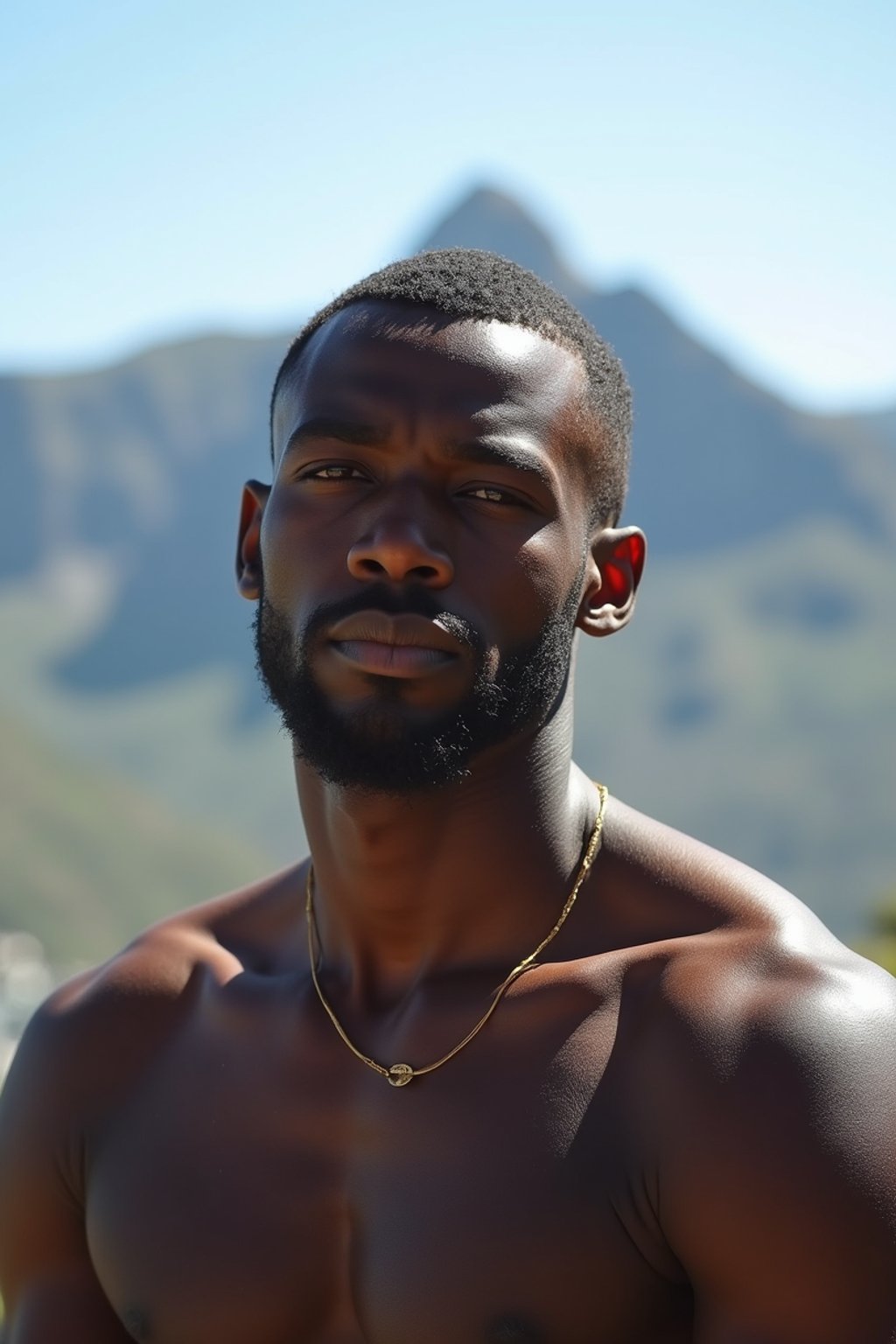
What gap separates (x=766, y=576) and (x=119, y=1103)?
11056 cm

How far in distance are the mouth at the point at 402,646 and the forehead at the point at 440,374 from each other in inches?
13.6

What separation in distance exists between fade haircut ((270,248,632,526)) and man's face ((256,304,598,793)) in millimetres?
41

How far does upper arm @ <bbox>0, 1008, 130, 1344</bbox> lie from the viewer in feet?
10.1

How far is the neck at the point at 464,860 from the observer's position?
2904 mm

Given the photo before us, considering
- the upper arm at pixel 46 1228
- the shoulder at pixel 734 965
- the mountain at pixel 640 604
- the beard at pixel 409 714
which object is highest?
the beard at pixel 409 714

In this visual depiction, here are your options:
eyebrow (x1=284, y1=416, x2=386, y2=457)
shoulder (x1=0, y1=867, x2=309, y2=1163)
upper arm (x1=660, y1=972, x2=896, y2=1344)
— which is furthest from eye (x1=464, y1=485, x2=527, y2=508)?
shoulder (x1=0, y1=867, x2=309, y2=1163)

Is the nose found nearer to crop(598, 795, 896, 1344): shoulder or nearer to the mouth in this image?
the mouth

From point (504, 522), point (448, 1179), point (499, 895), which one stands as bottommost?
point (448, 1179)

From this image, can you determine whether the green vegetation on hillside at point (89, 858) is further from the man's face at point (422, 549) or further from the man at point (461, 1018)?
the man's face at point (422, 549)

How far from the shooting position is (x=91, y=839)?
243 feet

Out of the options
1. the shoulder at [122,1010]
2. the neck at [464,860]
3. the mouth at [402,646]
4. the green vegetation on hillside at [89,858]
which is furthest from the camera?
the green vegetation on hillside at [89,858]

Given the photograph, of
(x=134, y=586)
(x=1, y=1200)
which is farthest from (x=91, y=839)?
(x=1, y=1200)

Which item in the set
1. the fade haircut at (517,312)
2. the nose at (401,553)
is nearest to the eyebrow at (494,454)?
the nose at (401,553)

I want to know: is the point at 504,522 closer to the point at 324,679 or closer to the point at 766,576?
the point at 324,679
